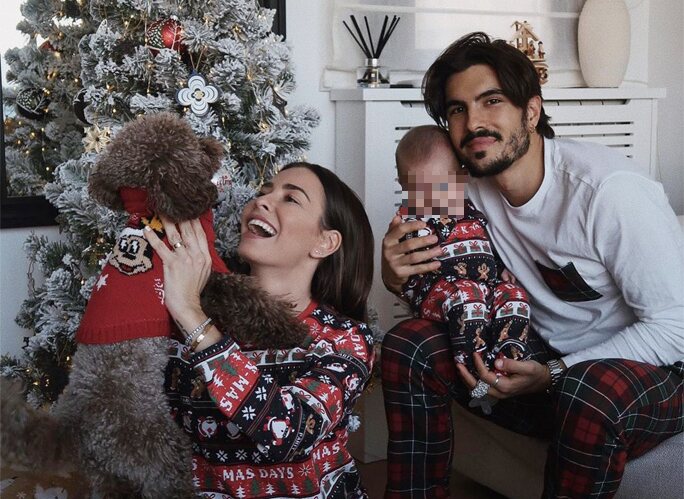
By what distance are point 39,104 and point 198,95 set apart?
0.90 metres

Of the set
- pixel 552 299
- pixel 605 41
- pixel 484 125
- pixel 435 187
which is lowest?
pixel 552 299

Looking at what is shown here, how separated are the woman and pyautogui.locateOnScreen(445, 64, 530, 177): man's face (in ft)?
1.12

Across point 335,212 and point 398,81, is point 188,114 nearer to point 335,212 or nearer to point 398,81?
point 335,212

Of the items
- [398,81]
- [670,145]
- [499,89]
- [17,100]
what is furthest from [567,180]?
[670,145]

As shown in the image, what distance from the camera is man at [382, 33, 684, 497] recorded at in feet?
5.40

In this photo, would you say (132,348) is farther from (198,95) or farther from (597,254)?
(597,254)

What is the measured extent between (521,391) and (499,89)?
2.27 ft

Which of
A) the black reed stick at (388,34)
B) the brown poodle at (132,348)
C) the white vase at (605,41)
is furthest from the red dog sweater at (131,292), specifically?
the white vase at (605,41)

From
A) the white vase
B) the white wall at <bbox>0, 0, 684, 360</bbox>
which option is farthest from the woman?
the white vase

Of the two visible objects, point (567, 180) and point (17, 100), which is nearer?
point (567, 180)

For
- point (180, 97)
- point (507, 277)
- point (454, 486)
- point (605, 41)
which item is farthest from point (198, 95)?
point (605, 41)

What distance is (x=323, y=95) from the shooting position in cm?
291

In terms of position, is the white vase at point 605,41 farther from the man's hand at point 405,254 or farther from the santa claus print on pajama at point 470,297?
the man's hand at point 405,254

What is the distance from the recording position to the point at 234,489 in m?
1.51
